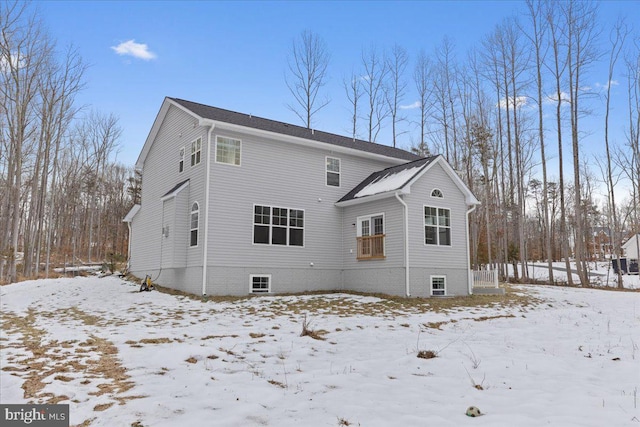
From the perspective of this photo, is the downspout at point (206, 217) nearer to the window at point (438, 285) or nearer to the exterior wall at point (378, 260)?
the exterior wall at point (378, 260)

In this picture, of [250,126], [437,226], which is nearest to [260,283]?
[250,126]

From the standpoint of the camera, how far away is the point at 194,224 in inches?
602

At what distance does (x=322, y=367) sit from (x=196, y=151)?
39.0 feet

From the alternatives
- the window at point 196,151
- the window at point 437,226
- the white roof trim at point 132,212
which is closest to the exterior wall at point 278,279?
the window at point 437,226

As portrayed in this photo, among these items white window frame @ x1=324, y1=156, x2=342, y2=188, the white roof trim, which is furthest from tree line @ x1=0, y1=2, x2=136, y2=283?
white window frame @ x1=324, y1=156, x2=342, y2=188

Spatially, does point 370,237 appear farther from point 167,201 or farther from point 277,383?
point 277,383

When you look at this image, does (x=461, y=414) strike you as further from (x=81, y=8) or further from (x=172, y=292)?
(x=81, y=8)

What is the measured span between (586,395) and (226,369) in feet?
14.6

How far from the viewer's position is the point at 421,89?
30.6m

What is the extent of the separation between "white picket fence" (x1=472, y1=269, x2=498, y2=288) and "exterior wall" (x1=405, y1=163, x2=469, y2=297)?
1.51m

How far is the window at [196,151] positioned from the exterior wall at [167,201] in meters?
0.22

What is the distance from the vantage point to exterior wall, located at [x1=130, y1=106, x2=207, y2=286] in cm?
1522

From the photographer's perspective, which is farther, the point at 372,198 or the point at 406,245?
the point at 372,198

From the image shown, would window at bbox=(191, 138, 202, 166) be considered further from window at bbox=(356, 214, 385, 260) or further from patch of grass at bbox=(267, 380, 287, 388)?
patch of grass at bbox=(267, 380, 287, 388)
